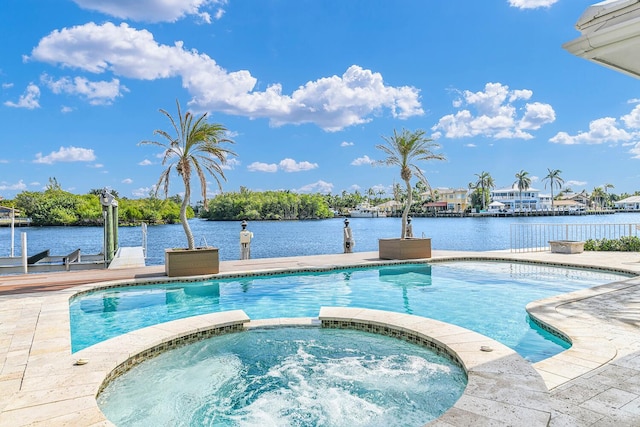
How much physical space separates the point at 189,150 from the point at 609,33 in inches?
363

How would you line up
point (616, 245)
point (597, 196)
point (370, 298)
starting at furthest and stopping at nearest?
point (597, 196)
point (616, 245)
point (370, 298)

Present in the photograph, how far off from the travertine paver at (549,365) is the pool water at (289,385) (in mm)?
397

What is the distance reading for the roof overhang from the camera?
221 cm

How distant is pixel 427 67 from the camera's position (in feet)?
76.1

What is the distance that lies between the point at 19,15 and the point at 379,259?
1934 cm

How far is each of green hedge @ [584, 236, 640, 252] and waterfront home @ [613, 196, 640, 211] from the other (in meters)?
95.5

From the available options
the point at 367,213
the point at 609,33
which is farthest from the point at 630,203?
the point at 609,33

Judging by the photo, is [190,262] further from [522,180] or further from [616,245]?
[522,180]

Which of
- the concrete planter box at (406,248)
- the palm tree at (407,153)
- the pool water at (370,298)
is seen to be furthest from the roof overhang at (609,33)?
the palm tree at (407,153)

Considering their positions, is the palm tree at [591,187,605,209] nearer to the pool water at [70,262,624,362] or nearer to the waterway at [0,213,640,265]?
the waterway at [0,213,640,265]

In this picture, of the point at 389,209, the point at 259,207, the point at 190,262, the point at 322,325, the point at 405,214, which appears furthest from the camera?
the point at 389,209

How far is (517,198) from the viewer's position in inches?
3310

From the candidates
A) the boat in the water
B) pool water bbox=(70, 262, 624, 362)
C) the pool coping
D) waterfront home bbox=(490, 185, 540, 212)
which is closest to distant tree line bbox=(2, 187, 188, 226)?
the boat in the water

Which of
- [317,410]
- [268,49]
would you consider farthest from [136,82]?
[317,410]
